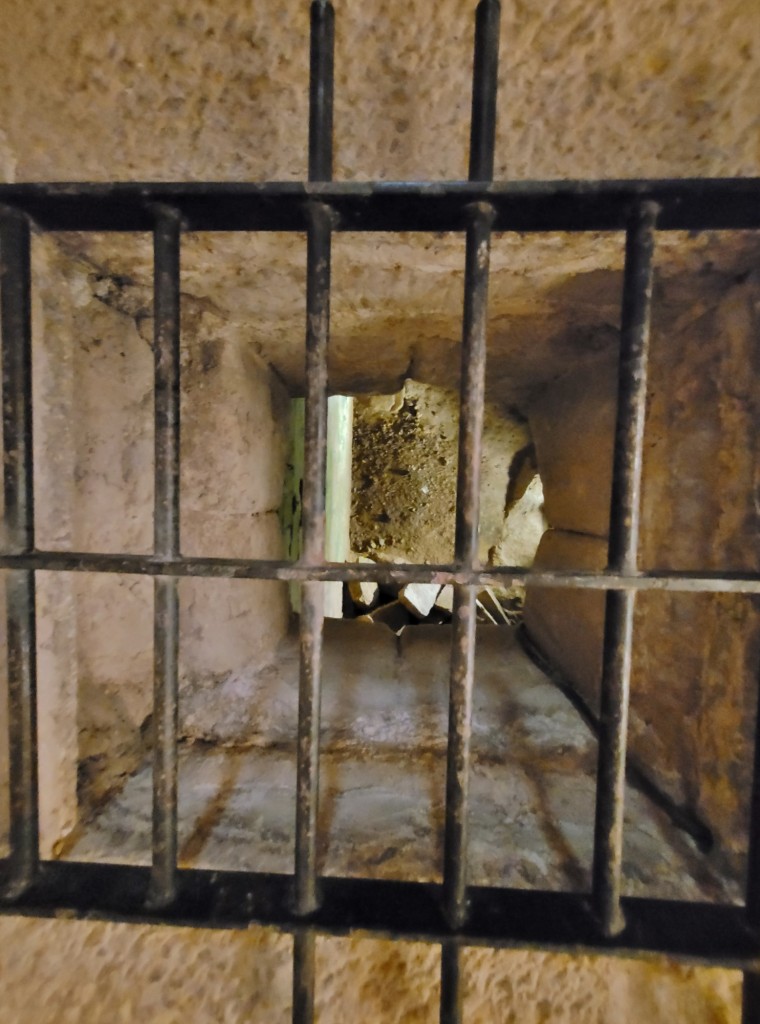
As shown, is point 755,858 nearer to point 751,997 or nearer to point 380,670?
point 751,997

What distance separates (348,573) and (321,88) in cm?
49

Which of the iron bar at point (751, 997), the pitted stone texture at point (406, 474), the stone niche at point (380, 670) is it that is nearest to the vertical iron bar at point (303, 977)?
the stone niche at point (380, 670)

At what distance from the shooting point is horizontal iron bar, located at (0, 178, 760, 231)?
19.5 inches

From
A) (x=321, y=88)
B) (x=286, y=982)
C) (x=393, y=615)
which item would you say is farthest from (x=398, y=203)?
(x=393, y=615)

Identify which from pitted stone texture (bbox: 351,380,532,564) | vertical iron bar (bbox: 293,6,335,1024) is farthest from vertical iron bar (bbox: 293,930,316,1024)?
pitted stone texture (bbox: 351,380,532,564)

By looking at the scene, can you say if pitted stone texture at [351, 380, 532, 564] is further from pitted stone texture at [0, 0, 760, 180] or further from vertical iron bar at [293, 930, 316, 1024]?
vertical iron bar at [293, 930, 316, 1024]

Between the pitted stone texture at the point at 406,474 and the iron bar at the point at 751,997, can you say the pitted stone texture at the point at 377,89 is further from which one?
the pitted stone texture at the point at 406,474

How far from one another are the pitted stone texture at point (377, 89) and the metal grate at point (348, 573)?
0.33ft

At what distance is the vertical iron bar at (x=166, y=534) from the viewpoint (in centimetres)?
55

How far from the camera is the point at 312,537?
0.54m

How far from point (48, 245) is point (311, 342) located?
461 mm

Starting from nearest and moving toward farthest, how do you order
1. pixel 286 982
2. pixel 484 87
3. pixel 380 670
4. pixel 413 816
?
1. pixel 484 87
2. pixel 286 982
3. pixel 413 816
4. pixel 380 670

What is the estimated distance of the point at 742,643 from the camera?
0.66 metres

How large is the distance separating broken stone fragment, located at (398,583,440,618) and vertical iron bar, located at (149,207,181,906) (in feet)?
8.40
